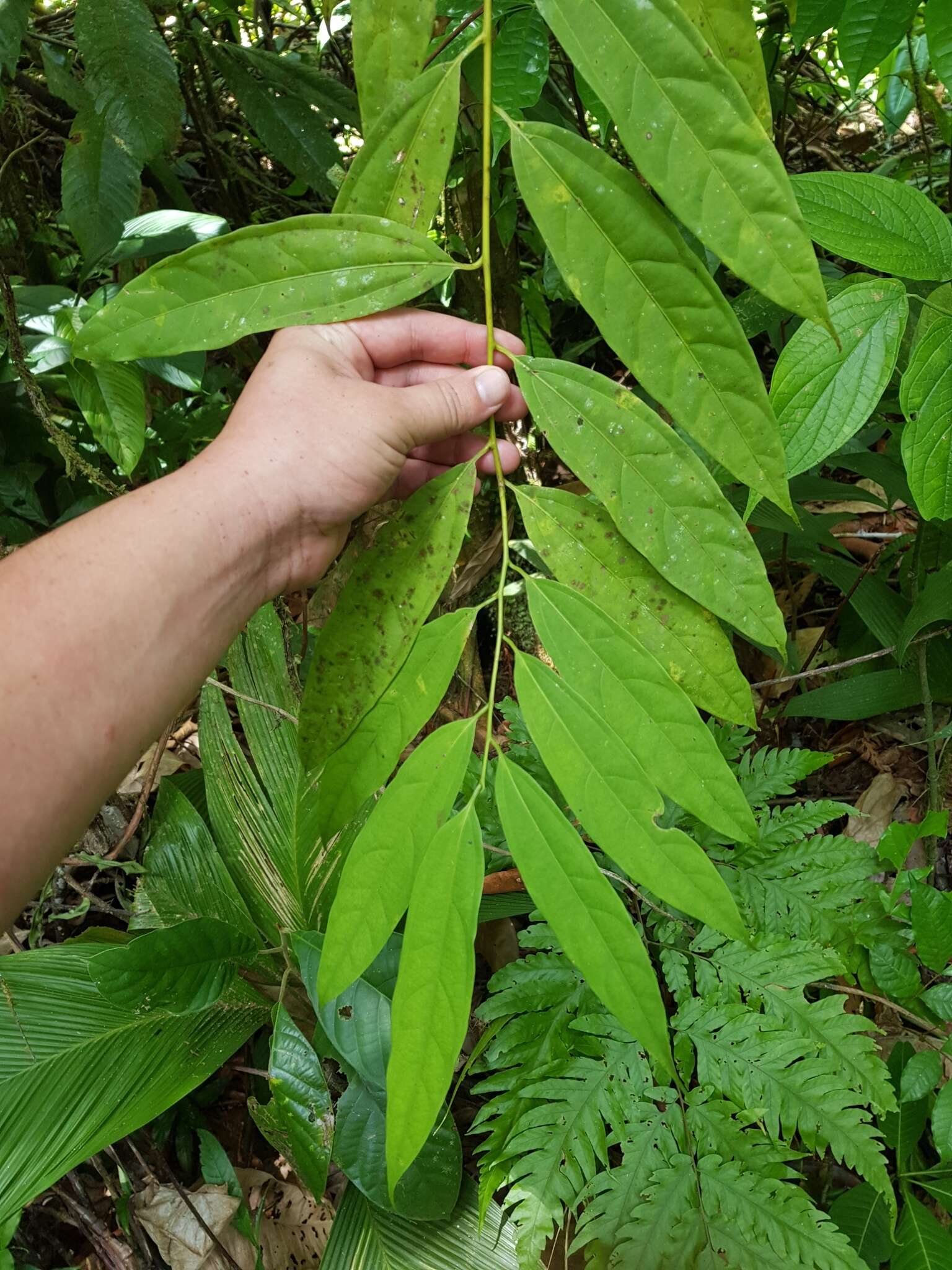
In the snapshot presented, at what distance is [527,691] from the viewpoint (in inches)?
26.1

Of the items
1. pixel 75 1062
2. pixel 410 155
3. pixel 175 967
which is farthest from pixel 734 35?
pixel 75 1062

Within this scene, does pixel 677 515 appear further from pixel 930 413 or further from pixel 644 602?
pixel 930 413

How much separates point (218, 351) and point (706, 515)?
184 centimetres

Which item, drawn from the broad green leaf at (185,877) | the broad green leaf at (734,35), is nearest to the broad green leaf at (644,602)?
the broad green leaf at (734,35)

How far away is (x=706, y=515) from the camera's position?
0.65m

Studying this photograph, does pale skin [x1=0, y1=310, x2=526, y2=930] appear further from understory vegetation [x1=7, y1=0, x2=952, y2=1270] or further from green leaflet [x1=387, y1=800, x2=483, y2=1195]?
green leaflet [x1=387, y1=800, x2=483, y2=1195]

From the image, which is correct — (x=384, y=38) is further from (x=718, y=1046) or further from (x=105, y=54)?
(x=718, y=1046)

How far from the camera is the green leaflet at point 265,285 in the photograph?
2.05 ft

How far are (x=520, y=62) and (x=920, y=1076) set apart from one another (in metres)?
1.34

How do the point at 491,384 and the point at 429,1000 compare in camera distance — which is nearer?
the point at 429,1000

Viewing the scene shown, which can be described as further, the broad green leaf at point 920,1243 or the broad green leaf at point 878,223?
the broad green leaf at point 920,1243

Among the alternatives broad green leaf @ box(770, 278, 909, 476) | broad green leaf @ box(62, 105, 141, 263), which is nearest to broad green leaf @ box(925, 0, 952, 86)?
broad green leaf @ box(770, 278, 909, 476)

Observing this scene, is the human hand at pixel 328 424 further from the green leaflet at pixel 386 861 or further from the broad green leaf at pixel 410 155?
the green leaflet at pixel 386 861

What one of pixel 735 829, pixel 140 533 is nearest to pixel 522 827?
pixel 735 829
